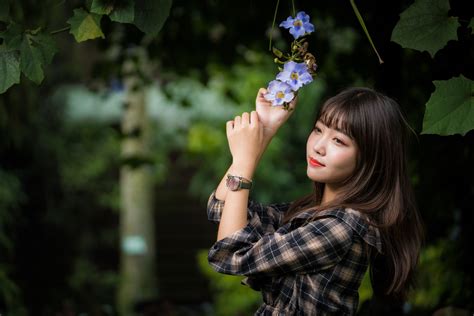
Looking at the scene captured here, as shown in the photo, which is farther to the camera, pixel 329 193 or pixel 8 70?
pixel 329 193

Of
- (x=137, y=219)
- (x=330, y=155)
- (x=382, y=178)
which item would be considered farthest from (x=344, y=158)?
(x=137, y=219)

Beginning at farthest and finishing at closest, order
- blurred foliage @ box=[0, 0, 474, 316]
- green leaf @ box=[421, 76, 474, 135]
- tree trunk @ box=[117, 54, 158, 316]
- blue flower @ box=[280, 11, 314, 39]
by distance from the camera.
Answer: tree trunk @ box=[117, 54, 158, 316]
blurred foliage @ box=[0, 0, 474, 316]
blue flower @ box=[280, 11, 314, 39]
green leaf @ box=[421, 76, 474, 135]

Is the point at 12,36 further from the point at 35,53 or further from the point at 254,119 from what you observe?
the point at 254,119

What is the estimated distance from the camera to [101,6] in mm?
1886

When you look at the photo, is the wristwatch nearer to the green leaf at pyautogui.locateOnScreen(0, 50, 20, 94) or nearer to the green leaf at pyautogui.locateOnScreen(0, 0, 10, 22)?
the green leaf at pyautogui.locateOnScreen(0, 50, 20, 94)

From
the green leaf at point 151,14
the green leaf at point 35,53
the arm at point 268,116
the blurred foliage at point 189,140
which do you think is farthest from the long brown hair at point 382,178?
the green leaf at point 35,53

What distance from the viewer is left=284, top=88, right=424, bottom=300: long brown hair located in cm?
203

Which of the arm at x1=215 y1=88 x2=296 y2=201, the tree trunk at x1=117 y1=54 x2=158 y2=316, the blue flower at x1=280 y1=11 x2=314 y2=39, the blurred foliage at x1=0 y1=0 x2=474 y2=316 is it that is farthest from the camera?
the tree trunk at x1=117 y1=54 x2=158 y2=316

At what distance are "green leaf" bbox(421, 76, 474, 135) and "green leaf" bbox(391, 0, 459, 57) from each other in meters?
0.11

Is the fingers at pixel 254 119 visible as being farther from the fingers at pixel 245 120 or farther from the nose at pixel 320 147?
the nose at pixel 320 147

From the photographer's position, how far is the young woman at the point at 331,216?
77.3 inches

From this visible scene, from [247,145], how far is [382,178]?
0.37 meters

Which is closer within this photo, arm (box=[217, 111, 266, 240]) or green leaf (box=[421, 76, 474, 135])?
green leaf (box=[421, 76, 474, 135])

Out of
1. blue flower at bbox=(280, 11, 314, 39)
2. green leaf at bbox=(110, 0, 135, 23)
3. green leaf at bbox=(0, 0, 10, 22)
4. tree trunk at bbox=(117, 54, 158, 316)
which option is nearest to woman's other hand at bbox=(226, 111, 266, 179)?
blue flower at bbox=(280, 11, 314, 39)
